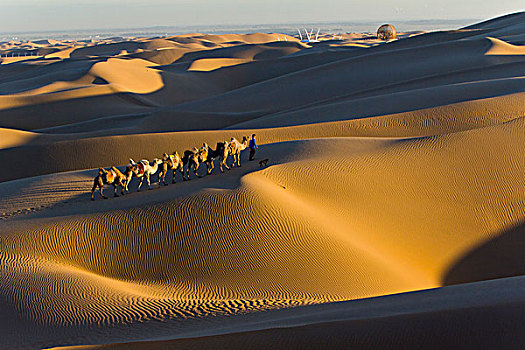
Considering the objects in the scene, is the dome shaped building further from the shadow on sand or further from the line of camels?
the shadow on sand

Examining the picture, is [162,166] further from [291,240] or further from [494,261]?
[494,261]

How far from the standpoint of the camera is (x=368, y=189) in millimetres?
13500

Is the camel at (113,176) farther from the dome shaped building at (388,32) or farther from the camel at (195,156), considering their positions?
the dome shaped building at (388,32)

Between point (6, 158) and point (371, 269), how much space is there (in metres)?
17.3

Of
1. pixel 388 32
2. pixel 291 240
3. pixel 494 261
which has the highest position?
pixel 291 240

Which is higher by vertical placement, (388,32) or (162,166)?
(162,166)

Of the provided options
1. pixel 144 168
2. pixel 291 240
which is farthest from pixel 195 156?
pixel 291 240

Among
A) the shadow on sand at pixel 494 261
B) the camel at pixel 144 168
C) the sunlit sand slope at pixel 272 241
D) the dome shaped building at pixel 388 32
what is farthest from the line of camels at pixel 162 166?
the dome shaped building at pixel 388 32

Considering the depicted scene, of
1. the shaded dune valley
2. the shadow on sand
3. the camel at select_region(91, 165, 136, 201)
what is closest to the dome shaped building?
the shaded dune valley

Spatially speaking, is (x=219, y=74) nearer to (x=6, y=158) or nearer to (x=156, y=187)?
(x=6, y=158)

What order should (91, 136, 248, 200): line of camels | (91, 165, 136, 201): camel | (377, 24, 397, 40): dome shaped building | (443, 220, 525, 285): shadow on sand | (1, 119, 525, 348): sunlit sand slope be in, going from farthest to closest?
(377, 24, 397, 40): dome shaped building, (91, 136, 248, 200): line of camels, (91, 165, 136, 201): camel, (443, 220, 525, 285): shadow on sand, (1, 119, 525, 348): sunlit sand slope

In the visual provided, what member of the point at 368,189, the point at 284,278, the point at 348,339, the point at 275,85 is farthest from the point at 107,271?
the point at 275,85

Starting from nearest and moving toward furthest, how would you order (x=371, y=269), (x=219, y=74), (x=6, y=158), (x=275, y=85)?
(x=371, y=269) → (x=6, y=158) → (x=275, y=85) → (x=219, y=74)

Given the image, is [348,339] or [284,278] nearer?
[348,339]
